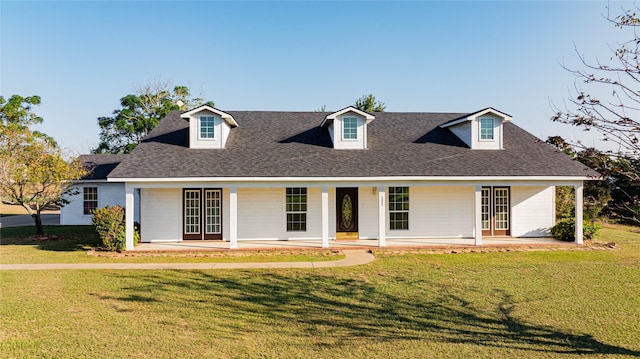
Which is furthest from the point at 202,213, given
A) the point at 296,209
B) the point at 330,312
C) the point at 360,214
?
the point at 330,312

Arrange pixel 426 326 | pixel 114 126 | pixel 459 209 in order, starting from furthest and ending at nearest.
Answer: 1. pixel 114 126
2. pixel 459 209
3. pixel 426 326

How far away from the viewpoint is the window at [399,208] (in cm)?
1678

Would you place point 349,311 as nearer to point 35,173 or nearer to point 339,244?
point 339,244

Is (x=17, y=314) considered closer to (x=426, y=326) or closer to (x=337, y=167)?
(x=426, y=326)

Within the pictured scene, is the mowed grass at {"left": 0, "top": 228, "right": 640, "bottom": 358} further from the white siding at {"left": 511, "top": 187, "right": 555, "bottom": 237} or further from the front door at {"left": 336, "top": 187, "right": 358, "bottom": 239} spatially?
the white siding at {"left": 511, "top": 187, "right": 555, "bottom": 237}

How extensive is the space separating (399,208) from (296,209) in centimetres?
470

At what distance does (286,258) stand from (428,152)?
324 inches

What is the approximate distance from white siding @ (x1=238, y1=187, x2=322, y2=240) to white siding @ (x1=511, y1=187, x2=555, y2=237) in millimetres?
9461

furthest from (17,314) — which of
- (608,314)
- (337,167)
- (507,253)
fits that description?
(507,253)

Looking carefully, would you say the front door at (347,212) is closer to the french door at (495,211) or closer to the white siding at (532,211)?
the french door at (495,211)

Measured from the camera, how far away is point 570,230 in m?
16.0

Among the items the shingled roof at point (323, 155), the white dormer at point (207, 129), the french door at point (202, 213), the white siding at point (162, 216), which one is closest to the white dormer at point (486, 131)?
the shingled roof at point (323, 155)

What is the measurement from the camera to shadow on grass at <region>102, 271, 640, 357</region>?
6359 millimetres

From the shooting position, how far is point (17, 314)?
7551 millimetres
